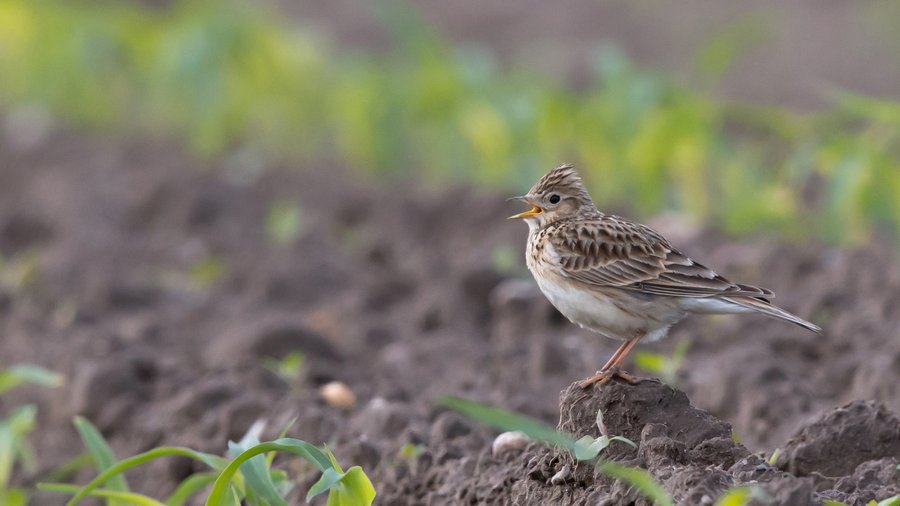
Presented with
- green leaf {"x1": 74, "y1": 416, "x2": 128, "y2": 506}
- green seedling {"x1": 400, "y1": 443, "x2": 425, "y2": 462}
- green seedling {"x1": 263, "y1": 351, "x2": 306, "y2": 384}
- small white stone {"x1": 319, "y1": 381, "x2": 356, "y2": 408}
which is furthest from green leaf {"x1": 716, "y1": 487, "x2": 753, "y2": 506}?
green seedling {"x1": 263, "y1": 351, "x2": 306, "y2": 384}

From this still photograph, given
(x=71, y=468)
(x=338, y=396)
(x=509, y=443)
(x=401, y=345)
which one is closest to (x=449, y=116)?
(x=401, y=345)

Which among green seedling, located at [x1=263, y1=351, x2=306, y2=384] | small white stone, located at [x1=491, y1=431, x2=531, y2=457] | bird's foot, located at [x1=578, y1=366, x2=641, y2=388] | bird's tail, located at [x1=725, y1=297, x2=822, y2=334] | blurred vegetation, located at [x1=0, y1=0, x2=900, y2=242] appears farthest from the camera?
blurred vegetation, located at [x1=0, y1=0, x2=900, y2=242]

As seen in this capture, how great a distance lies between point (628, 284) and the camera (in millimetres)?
4477

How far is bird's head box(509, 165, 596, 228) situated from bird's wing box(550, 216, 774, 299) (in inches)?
9.5

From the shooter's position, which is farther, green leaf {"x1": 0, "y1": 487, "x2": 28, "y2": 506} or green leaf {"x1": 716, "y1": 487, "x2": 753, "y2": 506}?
green leaf {"x1": 0, "y1": 487, "x2": 28, "y2": 506}

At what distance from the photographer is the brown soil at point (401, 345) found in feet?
13.1

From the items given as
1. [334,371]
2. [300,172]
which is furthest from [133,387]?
[300,172]

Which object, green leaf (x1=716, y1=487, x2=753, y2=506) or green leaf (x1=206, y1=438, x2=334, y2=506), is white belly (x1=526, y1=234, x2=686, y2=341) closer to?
green leaf (x1=206, y1=438, x2=334, y2=506)

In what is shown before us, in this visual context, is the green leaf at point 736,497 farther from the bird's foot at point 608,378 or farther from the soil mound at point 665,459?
the bird's foot at point 608,378

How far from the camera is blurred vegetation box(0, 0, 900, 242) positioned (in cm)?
822

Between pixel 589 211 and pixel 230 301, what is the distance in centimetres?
353

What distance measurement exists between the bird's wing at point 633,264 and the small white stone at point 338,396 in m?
1.29

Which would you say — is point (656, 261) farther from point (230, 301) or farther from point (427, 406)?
point (230, 301)

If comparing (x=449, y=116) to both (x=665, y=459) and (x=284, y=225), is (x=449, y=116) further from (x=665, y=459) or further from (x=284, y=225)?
(x=665, y=459)
